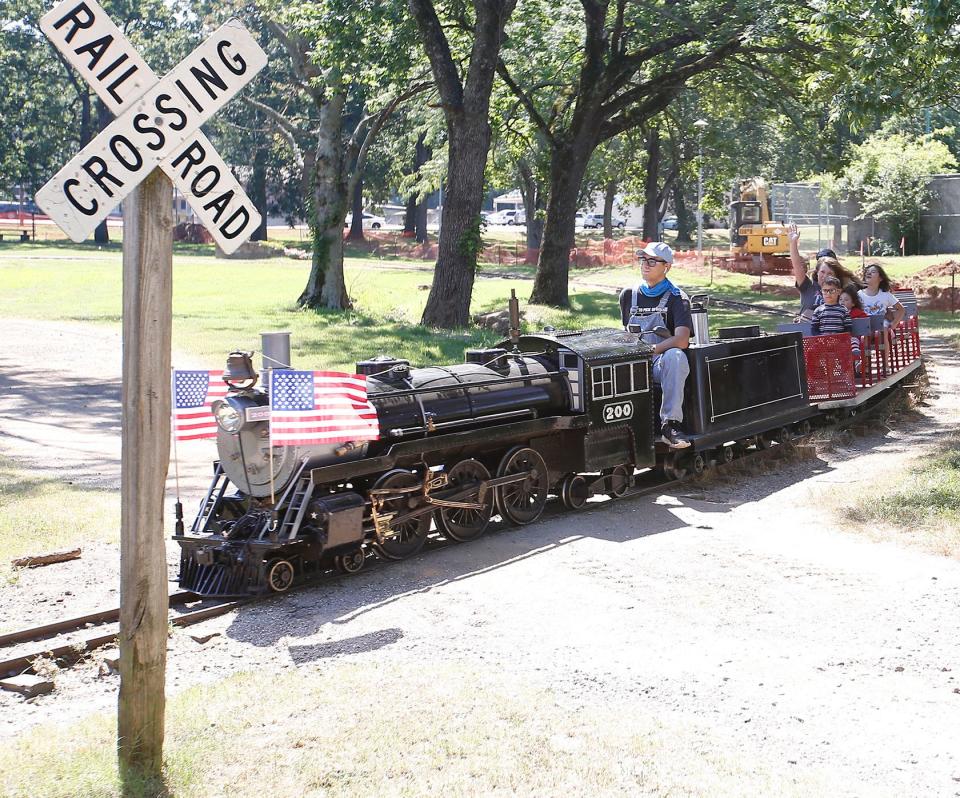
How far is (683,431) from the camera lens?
11891 millimetres

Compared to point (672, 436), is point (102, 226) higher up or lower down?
higher up

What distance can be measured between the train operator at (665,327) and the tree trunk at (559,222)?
17299 millimetres

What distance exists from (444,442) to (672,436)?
3.30 m

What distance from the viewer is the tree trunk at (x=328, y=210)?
2912cm

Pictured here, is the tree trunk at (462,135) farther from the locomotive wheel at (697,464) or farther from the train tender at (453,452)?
the locomotive wheel at (697,464)

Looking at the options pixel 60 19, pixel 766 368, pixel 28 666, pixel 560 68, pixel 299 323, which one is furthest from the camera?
pixel 560 68

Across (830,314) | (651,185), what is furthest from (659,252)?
(651,185)

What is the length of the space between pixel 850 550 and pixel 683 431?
281cm

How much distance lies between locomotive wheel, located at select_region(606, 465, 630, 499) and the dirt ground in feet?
0.51

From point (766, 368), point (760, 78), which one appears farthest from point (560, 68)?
point (766, 368)

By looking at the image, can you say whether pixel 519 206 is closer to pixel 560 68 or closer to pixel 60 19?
pixel 560 68

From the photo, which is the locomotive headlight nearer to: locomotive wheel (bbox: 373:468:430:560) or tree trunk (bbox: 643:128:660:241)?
locomotive wheel (bbox: 373:468:430:560)

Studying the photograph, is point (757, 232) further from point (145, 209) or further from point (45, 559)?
point (145, 209)

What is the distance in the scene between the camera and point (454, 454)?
968cm
